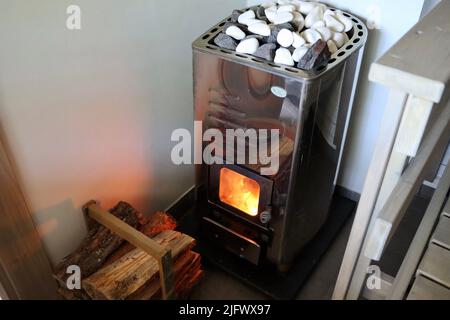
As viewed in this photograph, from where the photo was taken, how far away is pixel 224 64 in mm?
1053

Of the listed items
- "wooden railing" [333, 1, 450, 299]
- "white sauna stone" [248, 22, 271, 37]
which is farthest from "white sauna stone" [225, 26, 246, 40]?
"wooden railing" [333, 1, 450, 299]

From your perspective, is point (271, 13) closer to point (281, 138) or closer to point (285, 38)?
point (285, 38)

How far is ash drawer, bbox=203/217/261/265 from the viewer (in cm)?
131

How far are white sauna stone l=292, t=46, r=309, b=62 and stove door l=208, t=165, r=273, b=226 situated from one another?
34cm

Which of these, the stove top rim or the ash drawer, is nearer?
the stove top rim

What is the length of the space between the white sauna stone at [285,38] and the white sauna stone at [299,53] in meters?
0.05

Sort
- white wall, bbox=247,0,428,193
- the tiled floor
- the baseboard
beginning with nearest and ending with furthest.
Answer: white wall, bbox=247,0,428,193 → the tiled floor → the baseboard

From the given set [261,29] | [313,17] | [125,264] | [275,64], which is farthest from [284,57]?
[125,264]

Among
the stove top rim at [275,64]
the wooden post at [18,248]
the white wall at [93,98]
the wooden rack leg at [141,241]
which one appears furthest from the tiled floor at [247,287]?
the stove top rim at [275,64]

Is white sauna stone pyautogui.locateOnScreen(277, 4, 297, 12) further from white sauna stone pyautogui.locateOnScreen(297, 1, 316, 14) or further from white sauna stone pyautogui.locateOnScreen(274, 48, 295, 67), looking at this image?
white sauna stone pyautogui.locateOnScreen(274, 48, 295, 67)

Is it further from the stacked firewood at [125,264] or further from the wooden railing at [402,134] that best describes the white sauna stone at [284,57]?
the stacked firewood at [125,264]

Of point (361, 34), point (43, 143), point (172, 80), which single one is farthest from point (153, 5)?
point (361, 34)

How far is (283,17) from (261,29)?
9 centimetres

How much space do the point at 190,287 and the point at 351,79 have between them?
0.80m
